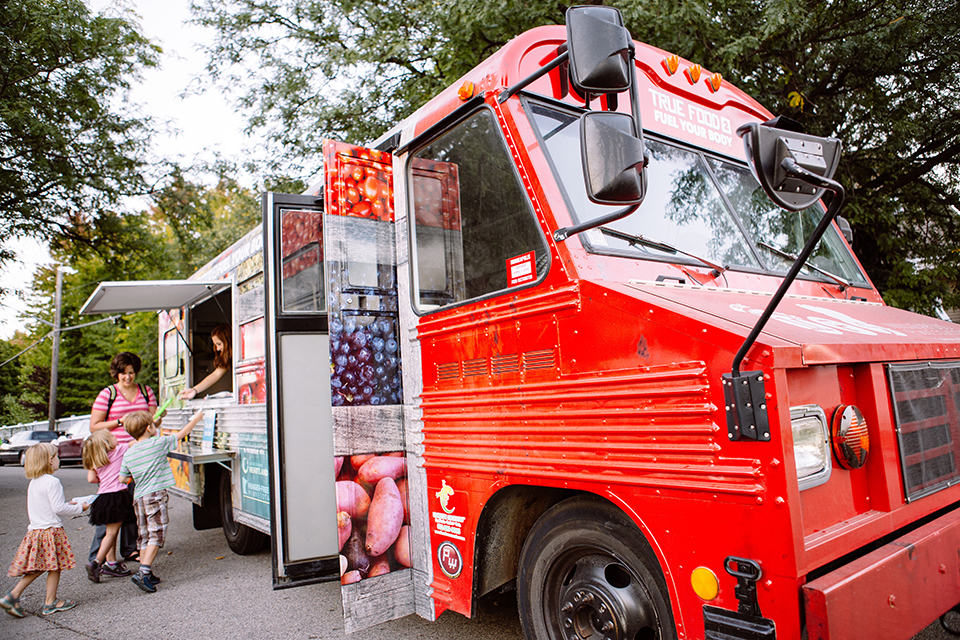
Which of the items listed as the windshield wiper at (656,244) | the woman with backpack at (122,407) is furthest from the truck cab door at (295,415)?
the woman with backpack at (122,407)

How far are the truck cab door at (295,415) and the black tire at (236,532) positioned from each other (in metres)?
2.43

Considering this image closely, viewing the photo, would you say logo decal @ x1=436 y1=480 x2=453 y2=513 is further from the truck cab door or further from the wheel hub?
the truck cab door

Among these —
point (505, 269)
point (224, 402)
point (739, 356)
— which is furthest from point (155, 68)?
point (739, 356)

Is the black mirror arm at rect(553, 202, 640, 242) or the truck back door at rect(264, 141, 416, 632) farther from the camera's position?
the truck back door at rect(264, 141, 416, 632)

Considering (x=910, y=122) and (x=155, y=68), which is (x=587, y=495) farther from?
(x=155, y=68)

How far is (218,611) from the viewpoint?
183 inches

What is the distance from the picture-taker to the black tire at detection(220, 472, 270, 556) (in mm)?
6102

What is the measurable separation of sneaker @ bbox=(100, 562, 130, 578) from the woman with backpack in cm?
10

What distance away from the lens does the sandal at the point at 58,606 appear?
15.7 ft

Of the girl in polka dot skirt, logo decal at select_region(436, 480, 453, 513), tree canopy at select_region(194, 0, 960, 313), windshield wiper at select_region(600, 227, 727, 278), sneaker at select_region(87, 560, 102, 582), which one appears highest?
tree canopy at select_region(194, 0, 960, 313)

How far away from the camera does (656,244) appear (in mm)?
2820

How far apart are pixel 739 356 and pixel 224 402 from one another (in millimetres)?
5078

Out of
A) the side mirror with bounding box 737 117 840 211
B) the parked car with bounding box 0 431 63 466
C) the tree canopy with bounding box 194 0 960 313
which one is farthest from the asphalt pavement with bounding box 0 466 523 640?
the parked car with bounding box 0 431 63 466

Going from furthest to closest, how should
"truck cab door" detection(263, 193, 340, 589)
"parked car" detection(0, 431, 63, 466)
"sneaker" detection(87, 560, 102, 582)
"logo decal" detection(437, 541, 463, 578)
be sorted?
1. "parked car" detection(0, 431, 63, 466)
2. "sneaker" detection(87, 560, 102, 582)
3. "truck cab door" detection(263, 193, 340, 589)
4. "logo decal" detection(437, 541, 463, 578)
